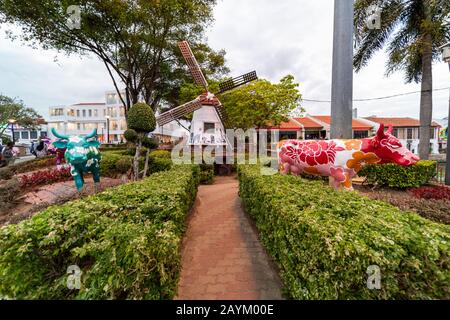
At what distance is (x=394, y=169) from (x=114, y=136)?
54.8m

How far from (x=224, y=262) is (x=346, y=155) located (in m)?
4.05

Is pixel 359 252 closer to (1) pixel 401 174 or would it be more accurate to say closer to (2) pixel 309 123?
(1) pixel 401 174

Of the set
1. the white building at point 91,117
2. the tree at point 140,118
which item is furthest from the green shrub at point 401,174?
the white building at point 91,117

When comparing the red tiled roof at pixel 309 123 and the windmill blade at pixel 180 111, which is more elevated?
the red tiled roof at pixel 309 123

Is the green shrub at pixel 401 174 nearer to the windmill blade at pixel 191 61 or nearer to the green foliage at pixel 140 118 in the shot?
the green foliage at pixel 140 118

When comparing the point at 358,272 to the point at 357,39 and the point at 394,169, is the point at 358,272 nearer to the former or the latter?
the point at 394,169

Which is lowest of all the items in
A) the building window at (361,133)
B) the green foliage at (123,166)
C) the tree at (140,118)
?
the green foliage at (123,166)

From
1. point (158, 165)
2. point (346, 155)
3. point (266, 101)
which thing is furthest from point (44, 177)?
point (266, 101)

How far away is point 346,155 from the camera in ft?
16.5

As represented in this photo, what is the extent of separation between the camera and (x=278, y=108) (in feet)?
47.8

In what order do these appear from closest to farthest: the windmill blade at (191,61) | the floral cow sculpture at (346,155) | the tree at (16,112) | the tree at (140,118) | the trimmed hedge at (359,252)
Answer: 1. the trimmed hedge at (359,252)
2. the floral cow sculpture at (346,155)
3. the tree at (140,118)
4. the windmill blade at (191,61)
5. the tree at (16,112)

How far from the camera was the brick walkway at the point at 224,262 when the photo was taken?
2896 mm

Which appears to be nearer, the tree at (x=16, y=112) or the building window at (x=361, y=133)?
the building window at (x=361, y=133)

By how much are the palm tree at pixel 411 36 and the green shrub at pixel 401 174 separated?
3292 millimetres
